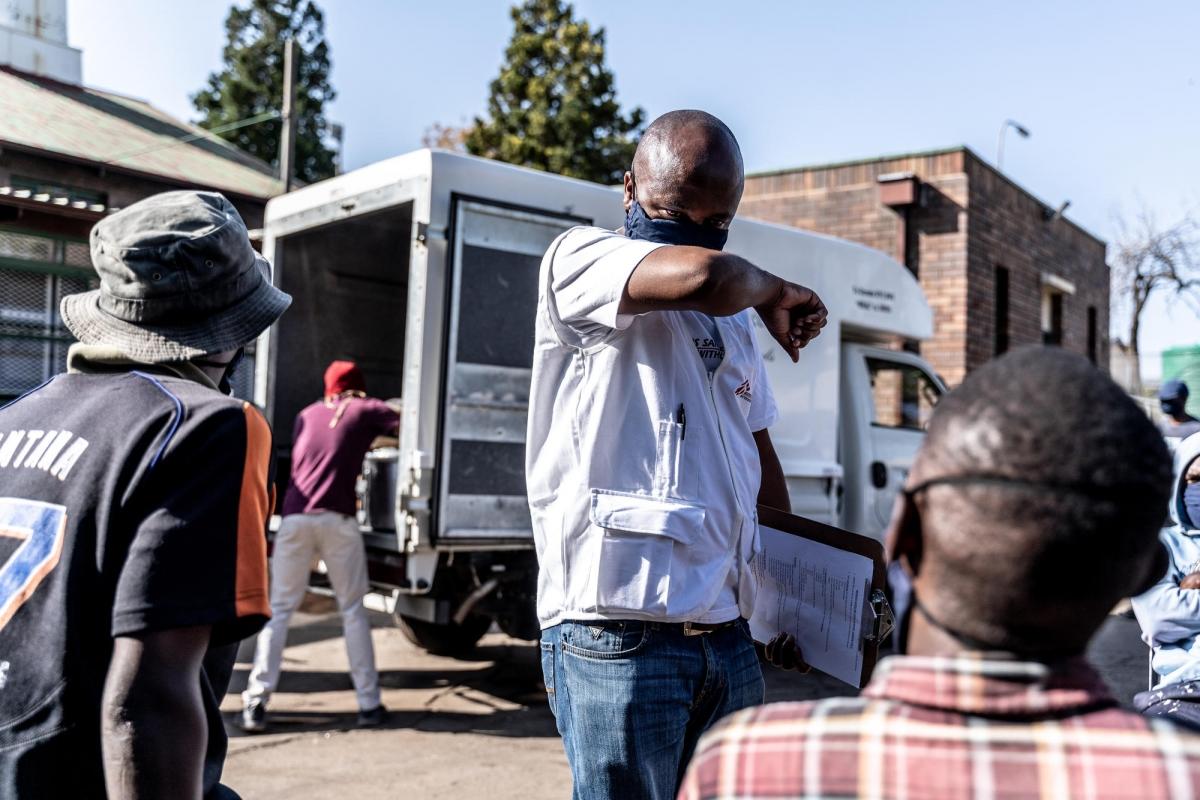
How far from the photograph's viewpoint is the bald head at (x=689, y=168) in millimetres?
2057

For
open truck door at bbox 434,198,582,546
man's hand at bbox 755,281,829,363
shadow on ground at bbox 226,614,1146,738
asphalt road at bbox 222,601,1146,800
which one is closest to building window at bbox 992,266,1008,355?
shadow on ground at bbox 226,614,1146,738

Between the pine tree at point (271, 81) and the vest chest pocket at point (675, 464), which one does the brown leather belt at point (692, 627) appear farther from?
the pine tree at point (271, 81)

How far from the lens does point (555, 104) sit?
28.1 metres

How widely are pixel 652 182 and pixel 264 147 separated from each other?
41279 millimetres

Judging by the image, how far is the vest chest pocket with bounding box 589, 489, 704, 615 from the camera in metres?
1.91

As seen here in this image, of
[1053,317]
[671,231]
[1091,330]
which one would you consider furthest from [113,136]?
[671,231]

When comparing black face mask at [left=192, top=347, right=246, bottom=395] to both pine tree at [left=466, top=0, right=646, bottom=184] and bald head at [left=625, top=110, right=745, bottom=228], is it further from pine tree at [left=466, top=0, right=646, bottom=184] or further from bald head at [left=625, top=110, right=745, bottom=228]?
pine tree at [left=466, top=0, right=646, bottom=184]

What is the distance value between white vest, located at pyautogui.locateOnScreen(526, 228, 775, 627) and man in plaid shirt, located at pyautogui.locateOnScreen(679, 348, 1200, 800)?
2.66ft

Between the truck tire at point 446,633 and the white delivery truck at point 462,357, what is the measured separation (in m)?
0.01

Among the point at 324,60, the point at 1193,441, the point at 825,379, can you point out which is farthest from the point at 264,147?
the point at 1193,441

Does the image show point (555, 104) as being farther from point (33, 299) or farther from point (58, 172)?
point (33, 299)

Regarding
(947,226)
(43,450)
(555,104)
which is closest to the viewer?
(43,450)

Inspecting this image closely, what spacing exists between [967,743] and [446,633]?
6.48 m

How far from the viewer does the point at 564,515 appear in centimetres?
200
